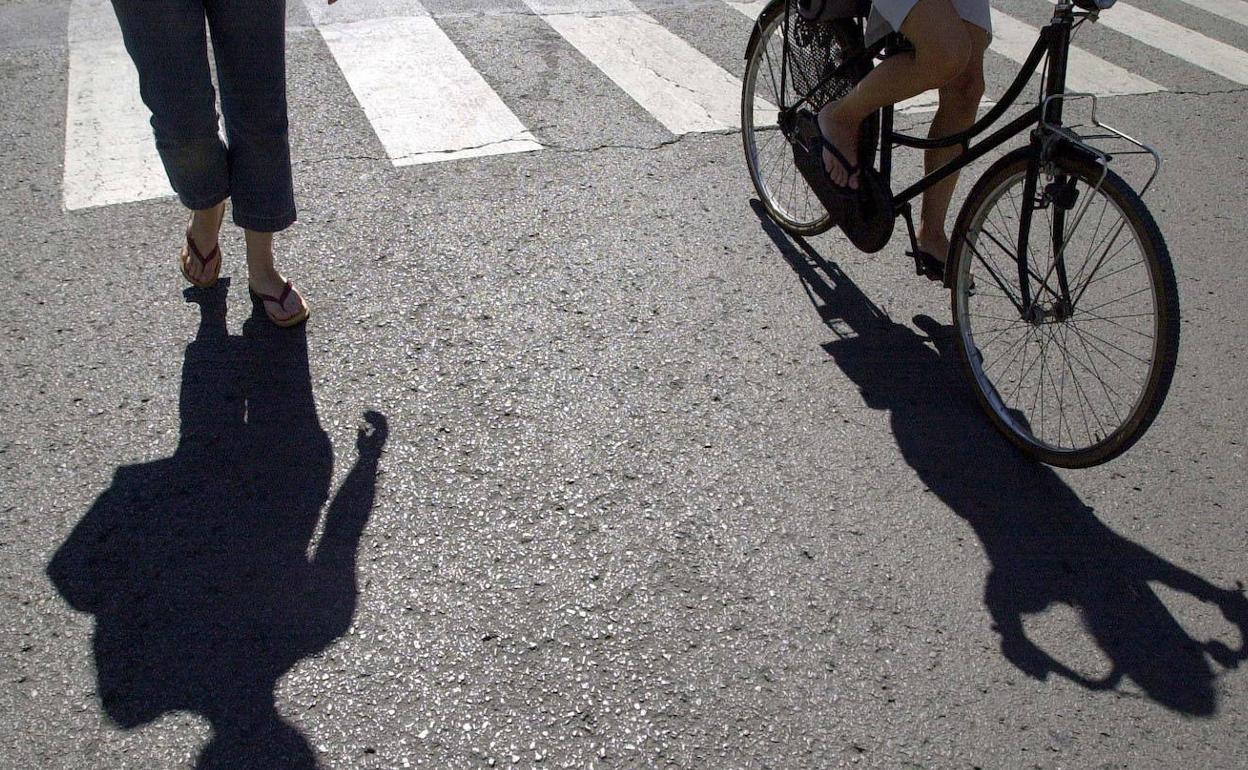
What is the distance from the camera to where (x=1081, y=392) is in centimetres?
365

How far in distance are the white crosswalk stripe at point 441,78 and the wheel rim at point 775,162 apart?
0.32m

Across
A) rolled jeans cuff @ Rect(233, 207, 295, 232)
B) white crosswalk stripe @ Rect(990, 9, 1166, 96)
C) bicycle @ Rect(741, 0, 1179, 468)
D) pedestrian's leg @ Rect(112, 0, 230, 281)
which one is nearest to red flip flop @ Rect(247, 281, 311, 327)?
rolled jeans cuff @ Rect(233, 207, 295, 232)

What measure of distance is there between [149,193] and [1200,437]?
4008 millimetres

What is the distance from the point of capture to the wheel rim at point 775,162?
4570mm

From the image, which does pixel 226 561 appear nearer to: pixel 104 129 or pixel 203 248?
pixel 203 248

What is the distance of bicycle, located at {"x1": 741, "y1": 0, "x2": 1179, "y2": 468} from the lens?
3.03 meters

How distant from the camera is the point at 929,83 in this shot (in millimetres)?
3566

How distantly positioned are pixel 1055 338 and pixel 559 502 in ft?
6.05

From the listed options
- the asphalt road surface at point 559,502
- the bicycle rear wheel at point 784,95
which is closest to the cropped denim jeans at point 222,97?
the asphalt road surface at point 559,502

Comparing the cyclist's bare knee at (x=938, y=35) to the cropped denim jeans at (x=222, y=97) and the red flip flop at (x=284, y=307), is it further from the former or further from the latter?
the red flip flop at (x=284, y=307)

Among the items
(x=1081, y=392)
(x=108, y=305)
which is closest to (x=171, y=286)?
(x=108, y=305)

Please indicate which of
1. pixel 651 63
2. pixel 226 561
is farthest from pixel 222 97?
pixel 651 63

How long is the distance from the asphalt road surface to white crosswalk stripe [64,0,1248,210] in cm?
8

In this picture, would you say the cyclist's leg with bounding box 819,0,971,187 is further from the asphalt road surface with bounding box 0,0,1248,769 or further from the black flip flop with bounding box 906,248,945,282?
the asphalt road surface with bounding box 0,0,1248,769
